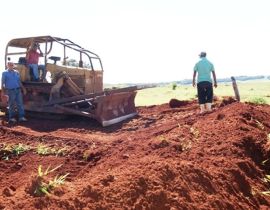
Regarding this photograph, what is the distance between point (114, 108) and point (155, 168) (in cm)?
839

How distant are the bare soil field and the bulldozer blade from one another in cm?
193

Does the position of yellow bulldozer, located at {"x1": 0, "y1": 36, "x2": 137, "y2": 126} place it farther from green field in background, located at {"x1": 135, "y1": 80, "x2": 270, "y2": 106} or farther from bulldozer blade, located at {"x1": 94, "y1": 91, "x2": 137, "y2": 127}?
green field in background, located at {"x1": 135, "y1": 80, "x2": 270, "y2": 106}

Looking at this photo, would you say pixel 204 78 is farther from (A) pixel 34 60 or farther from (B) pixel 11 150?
(B) pixel 11 150

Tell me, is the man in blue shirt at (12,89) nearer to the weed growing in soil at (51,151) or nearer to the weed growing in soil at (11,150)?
the weed growing in soil at (11,150)

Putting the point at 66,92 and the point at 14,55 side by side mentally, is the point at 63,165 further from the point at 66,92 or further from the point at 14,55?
the point at 14,55

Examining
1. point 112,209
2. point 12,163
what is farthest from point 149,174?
point 12,163

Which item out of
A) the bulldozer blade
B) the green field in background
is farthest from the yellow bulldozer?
the green field in background

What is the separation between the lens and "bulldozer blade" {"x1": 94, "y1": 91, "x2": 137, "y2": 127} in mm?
13188

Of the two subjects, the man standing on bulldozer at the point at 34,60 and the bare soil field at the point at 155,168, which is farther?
the man standing on bulldozer at the point at 34,60

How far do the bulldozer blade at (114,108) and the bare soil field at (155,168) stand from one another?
193 centimetres

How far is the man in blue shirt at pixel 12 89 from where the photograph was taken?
13.3 metres

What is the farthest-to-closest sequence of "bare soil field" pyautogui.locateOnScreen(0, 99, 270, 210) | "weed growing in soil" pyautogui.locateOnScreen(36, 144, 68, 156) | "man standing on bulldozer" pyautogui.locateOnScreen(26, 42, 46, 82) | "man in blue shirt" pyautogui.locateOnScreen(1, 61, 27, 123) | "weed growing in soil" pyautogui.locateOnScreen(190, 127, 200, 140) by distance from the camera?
"man standing on bulldozer" pyautogui.locateOnScreen(26, 42, 46, 82)
"man in blue shirt" pyautogui.locateOnScreen(1, 61, 27, 123)
"weed growing in soil" pyautogui.locateOnScreen(36, 144, 68, 156)
"weed growing in soil" pyautogui.locateOnScreen(190, 127, 200, 140)
"bare soil field" pyautogui.locateOnScreen(0, 99, 270, 210)

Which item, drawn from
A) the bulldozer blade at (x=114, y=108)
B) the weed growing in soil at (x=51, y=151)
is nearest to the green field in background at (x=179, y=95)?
the bulldozer blade at (x=114, y=108)

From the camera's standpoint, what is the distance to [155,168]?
19.1 feet
